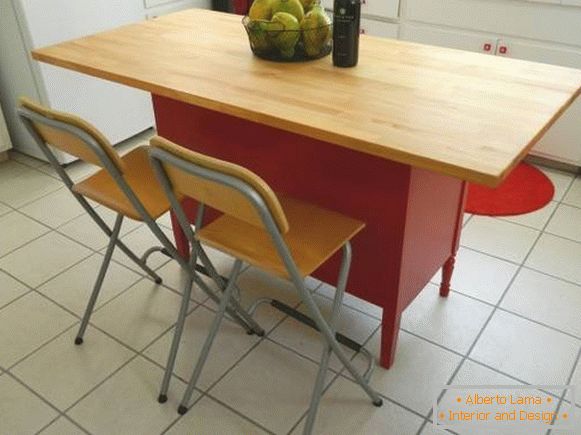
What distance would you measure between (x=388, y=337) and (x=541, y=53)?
175cm

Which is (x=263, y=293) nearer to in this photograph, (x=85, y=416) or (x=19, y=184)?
(x=85, y=416)

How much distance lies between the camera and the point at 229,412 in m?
1.68

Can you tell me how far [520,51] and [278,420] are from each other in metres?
2.13

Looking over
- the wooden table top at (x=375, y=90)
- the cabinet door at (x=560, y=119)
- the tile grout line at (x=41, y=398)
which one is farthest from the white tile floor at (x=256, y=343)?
the wooden table top at (x=375, y=90)

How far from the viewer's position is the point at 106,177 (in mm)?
1797

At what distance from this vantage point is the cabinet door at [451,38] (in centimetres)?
280

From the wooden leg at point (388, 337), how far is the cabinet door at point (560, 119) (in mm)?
1633

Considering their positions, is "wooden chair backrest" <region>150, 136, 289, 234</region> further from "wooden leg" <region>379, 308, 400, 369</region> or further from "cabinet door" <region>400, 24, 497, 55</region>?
"cabinet door" <region>400, 24, 497, 55</region>

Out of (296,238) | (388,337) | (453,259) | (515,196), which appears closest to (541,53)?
(515,196)

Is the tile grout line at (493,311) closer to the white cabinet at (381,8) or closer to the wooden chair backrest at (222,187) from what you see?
the wooden chair backrest at (222,187)

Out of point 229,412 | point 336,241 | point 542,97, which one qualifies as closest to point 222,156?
point 336,241

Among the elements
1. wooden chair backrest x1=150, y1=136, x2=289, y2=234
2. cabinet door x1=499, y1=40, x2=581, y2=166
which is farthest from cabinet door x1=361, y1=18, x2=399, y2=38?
wooden chair backrest x1=150, y1=136, x2=289, y2=234

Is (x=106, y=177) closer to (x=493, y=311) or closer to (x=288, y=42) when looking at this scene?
(x=288, y=42)

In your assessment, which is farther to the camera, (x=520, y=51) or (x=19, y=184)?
(x=19, y=184)
